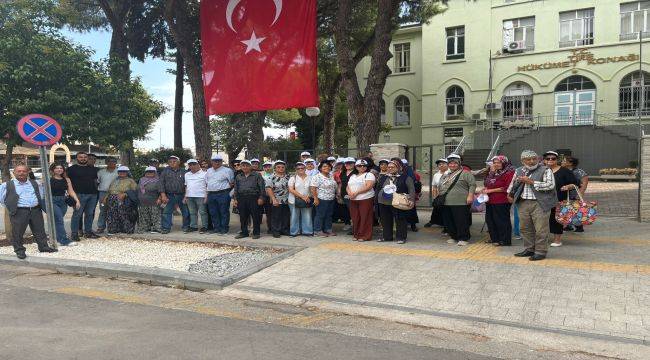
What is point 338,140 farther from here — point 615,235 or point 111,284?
point 111,284

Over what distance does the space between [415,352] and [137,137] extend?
1055 centimetres

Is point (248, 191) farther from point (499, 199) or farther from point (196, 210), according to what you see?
point (499, 199)

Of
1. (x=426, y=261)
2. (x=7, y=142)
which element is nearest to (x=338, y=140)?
(x=7, y=142)

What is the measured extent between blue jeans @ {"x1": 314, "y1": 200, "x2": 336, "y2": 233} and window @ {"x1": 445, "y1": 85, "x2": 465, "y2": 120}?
2267cm

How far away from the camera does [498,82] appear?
94.4ft

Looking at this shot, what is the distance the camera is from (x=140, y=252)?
334 inches

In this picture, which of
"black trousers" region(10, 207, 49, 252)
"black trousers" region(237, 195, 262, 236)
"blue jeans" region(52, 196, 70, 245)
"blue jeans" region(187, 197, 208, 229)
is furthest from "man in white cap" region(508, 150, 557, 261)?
"blue jeans" region(52, 196, 70, 245)

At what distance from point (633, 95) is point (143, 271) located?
89.6 feet

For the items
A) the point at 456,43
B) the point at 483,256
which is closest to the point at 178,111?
the point at 456,43

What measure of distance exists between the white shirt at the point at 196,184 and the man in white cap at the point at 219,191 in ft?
0.52

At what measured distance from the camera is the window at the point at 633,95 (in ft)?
82.5

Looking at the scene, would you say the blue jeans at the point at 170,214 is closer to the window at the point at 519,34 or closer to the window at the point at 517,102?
the window at the point at 517,102

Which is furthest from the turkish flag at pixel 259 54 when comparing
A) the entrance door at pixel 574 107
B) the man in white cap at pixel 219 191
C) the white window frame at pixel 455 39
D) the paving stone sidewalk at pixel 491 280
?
the white window frame at pixel 455 39

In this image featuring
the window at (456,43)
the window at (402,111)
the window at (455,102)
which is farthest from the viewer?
the window at (402,111)
